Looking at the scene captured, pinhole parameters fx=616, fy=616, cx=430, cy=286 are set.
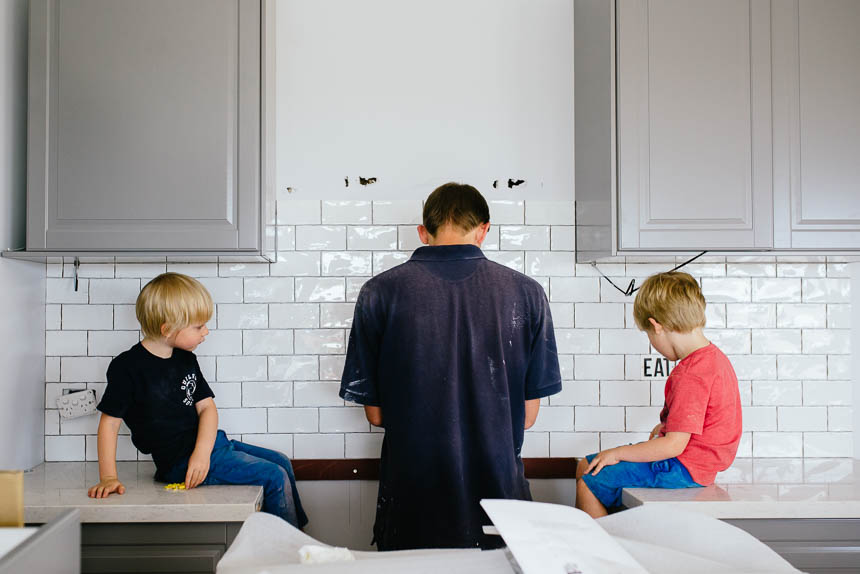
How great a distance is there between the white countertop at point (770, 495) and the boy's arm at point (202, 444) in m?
1.17

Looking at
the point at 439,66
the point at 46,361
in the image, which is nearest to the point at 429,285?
the point at 439,66

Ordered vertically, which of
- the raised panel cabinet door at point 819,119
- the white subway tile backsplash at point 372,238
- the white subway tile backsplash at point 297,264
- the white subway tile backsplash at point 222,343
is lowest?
the white subway tile backsplash at point 222,343

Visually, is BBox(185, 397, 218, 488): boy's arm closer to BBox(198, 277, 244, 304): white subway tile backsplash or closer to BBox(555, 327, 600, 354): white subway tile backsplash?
BBox(198, 277, 244, 304): white subway tile backsplash

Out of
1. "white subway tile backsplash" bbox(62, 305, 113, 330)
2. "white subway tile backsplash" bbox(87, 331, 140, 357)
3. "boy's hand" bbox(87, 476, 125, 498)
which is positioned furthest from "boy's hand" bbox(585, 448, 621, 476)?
"white subway tile backsplash" bbox(62, 305, 113, 330)

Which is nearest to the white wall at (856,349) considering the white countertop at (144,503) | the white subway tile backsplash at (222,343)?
the white countertop at (144,503)

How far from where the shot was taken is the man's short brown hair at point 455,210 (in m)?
1.57

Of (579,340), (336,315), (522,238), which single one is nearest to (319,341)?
(336,315)

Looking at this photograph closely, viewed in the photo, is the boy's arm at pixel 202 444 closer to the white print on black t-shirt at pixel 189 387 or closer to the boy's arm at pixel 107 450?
the white print on black t-shirt at pixel 189 387

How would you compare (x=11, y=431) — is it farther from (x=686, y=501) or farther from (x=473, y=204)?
(x=686, y=501)

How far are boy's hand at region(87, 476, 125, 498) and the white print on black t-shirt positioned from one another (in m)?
0.27

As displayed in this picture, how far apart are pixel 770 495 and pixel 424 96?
63.9 inches

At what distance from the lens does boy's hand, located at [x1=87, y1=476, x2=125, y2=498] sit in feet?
5.38

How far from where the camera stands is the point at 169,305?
1.72 meters

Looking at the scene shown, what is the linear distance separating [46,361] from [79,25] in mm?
1076
